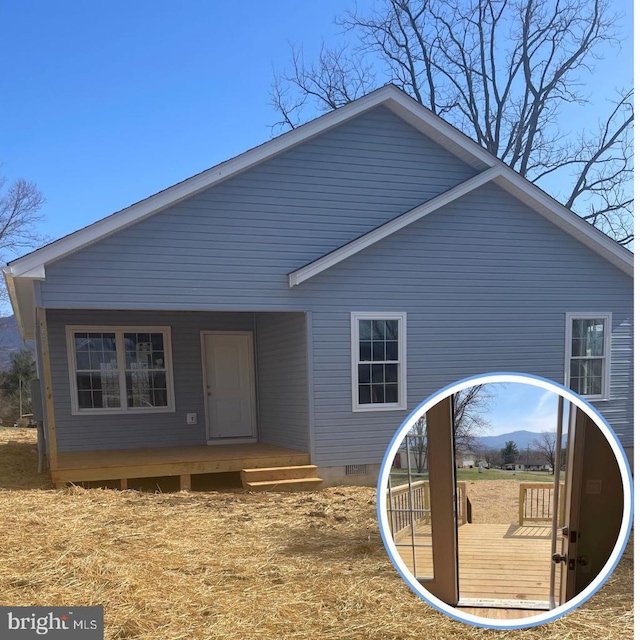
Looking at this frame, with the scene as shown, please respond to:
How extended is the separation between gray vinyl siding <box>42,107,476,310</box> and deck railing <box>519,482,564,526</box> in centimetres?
487

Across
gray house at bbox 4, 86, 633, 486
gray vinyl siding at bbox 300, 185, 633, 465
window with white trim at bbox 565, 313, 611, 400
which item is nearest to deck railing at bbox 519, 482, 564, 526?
window with white trim at bbox 565, 313, 611, 400

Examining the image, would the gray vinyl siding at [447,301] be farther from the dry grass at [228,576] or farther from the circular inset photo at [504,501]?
the circular inset photo at [504,501]

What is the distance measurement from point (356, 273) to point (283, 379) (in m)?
2.01

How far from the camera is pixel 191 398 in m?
8.53

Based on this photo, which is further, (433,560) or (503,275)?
(503,275)

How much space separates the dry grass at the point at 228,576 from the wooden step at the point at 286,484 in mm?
1109

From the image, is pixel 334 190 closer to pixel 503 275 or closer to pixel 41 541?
pixel 503 275

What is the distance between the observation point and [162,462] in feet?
22.0

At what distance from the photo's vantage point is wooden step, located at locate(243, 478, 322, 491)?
6.55 m

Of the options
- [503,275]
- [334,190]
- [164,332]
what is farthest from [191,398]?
[503,275]

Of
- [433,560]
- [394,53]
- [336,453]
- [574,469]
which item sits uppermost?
[394,53]

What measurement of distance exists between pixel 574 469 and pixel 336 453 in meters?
5.03

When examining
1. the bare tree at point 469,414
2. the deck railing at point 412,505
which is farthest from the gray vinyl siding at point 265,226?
the bare tree at point 469,414

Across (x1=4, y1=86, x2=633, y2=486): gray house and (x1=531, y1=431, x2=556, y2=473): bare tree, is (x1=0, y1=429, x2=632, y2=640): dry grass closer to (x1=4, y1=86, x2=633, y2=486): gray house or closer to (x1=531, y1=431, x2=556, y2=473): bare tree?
(x1=531, y1=431, x2=556, y2=473): bare tree
